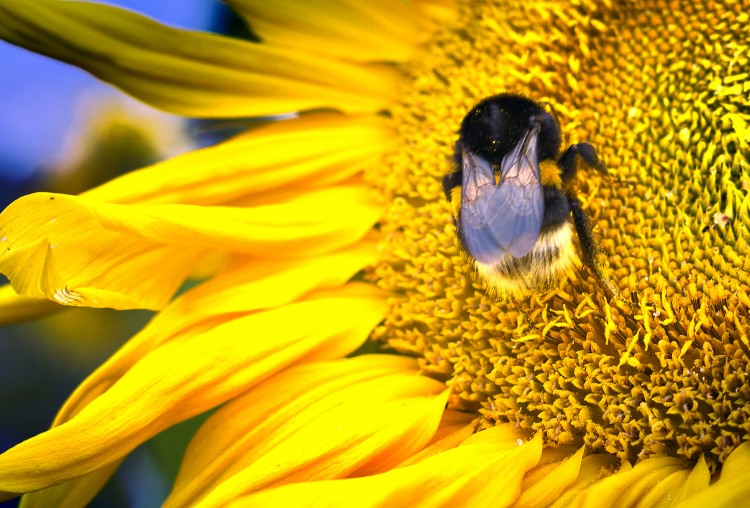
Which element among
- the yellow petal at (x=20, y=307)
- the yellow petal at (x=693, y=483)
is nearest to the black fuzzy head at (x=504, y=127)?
the yellow petal at (x=693, y=483)

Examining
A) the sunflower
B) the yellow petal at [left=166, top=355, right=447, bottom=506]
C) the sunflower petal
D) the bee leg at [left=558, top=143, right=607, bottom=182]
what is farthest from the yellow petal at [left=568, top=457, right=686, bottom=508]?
the sunflower petal

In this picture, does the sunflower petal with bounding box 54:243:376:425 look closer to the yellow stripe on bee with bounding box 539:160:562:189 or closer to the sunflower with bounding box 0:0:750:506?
the sunflower with bounding box 0:0:750:506

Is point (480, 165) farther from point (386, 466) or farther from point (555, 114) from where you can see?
point (386, 466)

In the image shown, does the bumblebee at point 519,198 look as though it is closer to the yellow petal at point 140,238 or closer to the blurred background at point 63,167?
the yellow petal at point 140,238

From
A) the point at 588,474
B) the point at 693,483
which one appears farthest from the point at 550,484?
the point at 693,483

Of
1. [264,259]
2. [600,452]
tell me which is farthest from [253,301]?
[600,452]

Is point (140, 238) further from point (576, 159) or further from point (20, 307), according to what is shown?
point (576, 159)

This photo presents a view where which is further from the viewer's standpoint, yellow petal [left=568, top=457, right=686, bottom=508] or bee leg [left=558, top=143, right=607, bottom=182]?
bee leg [left=558, top=143, right=607, bottom=182]
